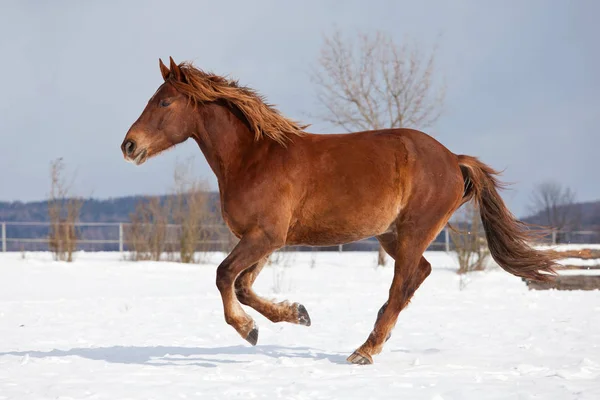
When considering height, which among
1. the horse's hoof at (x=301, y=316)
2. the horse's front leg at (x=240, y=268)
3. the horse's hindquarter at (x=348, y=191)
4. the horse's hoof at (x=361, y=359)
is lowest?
the horse's hoof at (x=361, y=359)

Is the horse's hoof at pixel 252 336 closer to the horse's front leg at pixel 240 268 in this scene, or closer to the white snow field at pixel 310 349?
the horse's front leg at pixel 240 268

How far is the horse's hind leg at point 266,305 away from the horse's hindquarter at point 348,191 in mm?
457

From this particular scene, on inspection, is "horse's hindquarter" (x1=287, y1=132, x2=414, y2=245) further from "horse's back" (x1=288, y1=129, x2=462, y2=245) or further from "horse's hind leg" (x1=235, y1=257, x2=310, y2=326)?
"horse's hind leg" (x1=235, y1=257, x2=310, y2=326)

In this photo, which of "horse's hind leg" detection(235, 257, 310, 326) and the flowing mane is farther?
the flowing mane

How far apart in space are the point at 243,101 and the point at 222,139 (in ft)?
1.17

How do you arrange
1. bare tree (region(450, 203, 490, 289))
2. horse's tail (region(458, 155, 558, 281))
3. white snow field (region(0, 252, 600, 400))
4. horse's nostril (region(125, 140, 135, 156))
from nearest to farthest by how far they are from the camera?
white snow field (region(0, 252, 600, 400)) → horse's nostril (region(125, 140, 135, 156)) → horse's tail (region(458, 155, 558, 281)) → bare tree (region(450, 203, 490, 289))

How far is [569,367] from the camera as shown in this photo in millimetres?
5137

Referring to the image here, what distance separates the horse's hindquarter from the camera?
5297mm

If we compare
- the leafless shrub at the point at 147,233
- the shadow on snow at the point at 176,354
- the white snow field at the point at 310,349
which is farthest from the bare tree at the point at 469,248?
the shadow on snow at the point at 176,354

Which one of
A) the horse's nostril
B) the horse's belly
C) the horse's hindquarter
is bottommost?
the horse's belly

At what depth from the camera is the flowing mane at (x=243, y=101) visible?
218 inches

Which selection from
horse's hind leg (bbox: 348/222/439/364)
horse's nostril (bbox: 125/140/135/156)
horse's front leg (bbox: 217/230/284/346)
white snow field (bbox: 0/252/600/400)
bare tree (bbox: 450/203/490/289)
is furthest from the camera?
bare tree (bbox: 450/203/490/289)

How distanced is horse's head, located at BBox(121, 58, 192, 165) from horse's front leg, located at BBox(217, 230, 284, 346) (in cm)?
109

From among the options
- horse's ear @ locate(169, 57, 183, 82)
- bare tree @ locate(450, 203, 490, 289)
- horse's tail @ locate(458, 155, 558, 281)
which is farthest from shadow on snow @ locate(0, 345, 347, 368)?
bare tree @ locate(450, 203, 490, 289)
